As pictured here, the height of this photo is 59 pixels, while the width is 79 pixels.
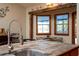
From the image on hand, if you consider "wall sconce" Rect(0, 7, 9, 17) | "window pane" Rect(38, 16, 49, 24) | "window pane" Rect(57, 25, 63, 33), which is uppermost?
"wall sconce" Rect(0, 7, 9, 17)

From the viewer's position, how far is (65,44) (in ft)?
4.33

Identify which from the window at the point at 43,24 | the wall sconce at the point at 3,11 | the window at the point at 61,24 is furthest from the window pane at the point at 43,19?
the wall sconce at the point at 3,11

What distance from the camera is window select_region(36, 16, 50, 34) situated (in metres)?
1.34

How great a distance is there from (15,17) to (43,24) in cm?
34

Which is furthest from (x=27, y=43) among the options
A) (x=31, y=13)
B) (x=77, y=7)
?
(x=77, y=7)

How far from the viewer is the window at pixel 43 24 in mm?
1342

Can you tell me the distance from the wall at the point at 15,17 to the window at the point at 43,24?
6.6 inches

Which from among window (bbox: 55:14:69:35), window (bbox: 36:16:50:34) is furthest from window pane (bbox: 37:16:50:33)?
window (bbox: 55:14:69:35)

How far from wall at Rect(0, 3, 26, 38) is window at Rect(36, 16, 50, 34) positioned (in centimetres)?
17

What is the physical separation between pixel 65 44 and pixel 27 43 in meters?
0.45

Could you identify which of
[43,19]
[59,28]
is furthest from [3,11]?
[59,28]

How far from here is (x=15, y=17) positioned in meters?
1.30

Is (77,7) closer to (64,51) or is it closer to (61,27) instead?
(61,27)

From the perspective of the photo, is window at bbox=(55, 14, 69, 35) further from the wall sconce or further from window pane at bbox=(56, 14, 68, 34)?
the wall sconce
